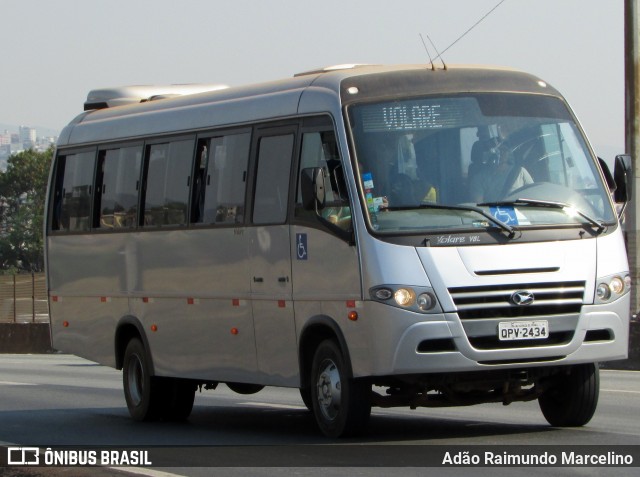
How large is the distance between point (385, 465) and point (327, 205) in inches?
97.7

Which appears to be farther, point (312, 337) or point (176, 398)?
point (176, 398)

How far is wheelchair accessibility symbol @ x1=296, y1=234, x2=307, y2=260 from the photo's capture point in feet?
41.7

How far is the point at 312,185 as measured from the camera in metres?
12.1

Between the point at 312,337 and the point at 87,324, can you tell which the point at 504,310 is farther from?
the point at 87,324

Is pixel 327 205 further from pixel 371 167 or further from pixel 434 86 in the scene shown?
pixel 434 86

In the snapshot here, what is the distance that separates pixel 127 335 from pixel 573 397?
5516mm

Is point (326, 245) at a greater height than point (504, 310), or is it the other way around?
point (326, 245)

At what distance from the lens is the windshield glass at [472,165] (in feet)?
38.9

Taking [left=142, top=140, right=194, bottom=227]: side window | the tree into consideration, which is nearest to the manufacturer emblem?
[left=142, top=140, right=194, bottom=227]: side window

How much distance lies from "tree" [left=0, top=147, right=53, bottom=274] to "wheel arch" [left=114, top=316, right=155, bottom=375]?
102 metres

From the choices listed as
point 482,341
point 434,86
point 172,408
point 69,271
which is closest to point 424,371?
point 482,341

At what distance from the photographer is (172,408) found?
15977 millimetres

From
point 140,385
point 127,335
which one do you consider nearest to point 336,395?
point 140,385

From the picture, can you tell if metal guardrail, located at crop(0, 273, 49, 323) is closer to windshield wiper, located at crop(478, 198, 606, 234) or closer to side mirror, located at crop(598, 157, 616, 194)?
side mirror, located at crop(598, 157, 616, 194)
